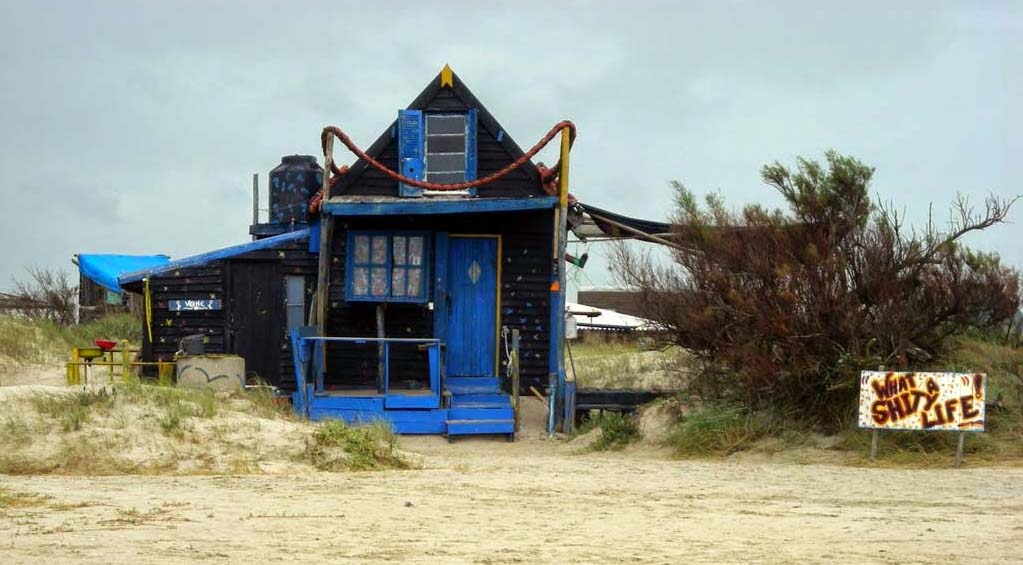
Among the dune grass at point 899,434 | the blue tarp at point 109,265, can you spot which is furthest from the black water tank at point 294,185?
the dune grass at point 899,434

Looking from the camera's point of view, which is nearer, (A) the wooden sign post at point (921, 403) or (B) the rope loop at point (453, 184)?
(A) the wooden sign post at point (921, 403)

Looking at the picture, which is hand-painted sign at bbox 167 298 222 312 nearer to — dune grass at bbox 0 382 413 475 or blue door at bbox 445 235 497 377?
blue door at bbox 445 235 497 377

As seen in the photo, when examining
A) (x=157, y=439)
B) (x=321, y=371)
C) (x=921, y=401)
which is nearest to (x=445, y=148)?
(x=321, y=371)

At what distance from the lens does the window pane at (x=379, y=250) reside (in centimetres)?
1862

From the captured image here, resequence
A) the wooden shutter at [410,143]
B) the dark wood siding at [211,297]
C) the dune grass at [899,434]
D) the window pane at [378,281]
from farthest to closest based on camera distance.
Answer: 1. the dark wood siding at [211,297]
2. the wooden shutter at [410,143]
3. the window pane at [378,281]
4. the dune grass at [899,434]

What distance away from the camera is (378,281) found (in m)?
18.6

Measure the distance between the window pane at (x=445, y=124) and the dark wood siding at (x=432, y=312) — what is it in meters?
1.33

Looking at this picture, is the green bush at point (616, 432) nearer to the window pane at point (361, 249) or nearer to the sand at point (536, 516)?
the sand at point (536, 516)

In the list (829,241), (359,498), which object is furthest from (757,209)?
(359,498)

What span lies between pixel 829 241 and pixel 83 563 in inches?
389

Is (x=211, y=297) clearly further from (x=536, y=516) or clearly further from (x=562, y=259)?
(x=536, y=516)

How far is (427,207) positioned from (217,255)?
3.76 m

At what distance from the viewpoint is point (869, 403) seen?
13.7 meters

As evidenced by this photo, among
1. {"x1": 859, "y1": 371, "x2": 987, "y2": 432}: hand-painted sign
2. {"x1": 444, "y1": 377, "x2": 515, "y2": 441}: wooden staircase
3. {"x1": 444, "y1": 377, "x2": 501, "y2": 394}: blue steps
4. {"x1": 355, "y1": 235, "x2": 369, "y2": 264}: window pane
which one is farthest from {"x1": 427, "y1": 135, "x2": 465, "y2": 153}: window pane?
{"x1": 859, "y1": 371, "x2": 987, "y2": 432}: hand-painted sign
